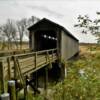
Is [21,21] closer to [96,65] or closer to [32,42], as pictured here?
[32,42]

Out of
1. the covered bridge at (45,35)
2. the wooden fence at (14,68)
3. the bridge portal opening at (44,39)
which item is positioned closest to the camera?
the wooden fence at (14,68)

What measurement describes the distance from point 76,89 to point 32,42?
13.9 meters

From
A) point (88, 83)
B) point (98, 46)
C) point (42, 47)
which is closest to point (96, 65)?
point (88, 83)

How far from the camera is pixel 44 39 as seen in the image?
84.5ft

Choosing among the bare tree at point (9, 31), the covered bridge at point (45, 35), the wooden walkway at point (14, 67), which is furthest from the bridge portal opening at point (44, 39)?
the bare tree at point (9, 31)

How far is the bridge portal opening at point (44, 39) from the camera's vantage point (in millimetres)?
23539

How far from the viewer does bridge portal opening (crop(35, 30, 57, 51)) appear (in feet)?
77.2

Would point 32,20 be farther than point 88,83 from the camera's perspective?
Yes

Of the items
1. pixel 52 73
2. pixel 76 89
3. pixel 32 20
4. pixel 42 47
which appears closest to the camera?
pixel 76 89

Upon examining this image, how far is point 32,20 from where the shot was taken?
2950 inches

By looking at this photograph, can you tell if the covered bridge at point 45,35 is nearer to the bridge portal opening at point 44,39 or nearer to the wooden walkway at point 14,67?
the bridge portal opening at point 44,39

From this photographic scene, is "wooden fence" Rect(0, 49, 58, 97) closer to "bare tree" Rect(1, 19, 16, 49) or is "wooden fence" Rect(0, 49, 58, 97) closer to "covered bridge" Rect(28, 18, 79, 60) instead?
"covered bridge" Rect(28, 18, 79, 60)

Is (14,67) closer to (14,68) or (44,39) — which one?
(14,68)

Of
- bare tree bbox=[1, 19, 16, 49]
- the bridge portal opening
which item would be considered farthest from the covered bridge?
bare tree bbox=[1, 19, 16, 49]
